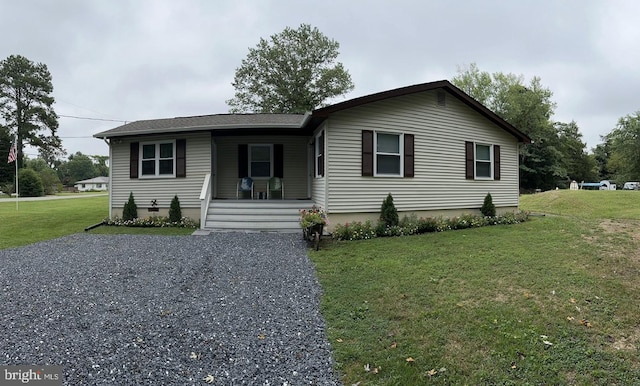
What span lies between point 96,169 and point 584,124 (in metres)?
103

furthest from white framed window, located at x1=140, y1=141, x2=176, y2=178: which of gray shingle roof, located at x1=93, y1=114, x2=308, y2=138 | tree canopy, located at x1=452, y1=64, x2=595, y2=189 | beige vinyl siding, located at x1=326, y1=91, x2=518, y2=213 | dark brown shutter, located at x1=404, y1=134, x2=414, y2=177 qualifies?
tree canopy, located at x1=452, y1=64, x2=595, y2=189

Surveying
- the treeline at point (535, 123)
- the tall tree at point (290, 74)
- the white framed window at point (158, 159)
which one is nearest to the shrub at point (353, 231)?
the white framed window at point (158, 159)

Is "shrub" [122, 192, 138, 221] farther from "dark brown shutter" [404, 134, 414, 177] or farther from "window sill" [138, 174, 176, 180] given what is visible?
"dark brown shutter" [404, 134, 414, 177]

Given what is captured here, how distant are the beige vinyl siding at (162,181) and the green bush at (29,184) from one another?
27.4 meters

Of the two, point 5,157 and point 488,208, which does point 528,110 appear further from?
point 5,157

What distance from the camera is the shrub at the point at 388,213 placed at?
28.5 ft

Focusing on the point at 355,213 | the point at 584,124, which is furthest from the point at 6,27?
the point at 584,124

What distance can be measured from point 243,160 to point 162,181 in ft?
8.89

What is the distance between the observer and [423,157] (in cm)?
962

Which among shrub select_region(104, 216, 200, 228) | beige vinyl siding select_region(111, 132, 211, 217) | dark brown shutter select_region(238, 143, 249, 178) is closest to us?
shrub select_region(104, 216, 200, 228)

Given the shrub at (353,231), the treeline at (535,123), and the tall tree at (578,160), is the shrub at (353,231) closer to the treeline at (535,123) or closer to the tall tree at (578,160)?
the treeline at (535,123)

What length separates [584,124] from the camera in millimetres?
52312

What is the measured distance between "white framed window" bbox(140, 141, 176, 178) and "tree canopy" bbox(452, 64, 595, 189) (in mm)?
34922

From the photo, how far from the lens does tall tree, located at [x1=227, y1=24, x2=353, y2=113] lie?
27953mm
